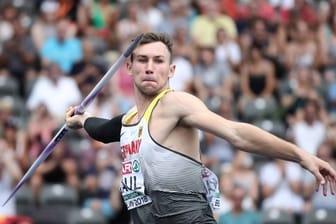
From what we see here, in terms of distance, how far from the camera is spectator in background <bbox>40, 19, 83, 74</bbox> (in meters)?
17.6

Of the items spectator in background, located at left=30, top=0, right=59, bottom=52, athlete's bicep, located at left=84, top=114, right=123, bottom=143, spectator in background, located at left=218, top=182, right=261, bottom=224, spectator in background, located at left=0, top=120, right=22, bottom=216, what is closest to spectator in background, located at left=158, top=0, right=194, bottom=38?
spectator in background, located at left=30, top=0, right=59, bottom=52

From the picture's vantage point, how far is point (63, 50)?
17656 mm

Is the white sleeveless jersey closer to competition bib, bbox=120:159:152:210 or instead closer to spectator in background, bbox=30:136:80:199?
competition bib, bbox=120:159:152:210

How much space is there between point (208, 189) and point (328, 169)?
998 mm

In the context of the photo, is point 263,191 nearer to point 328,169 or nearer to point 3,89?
point 3,89

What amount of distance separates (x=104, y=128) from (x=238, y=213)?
20.9 feet

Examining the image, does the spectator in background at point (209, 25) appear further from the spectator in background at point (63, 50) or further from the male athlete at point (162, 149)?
the male athlete at point (162, 149)

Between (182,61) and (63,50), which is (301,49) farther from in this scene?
(63,50)

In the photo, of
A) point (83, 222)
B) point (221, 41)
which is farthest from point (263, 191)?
point (221, 41)

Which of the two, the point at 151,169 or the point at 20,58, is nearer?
the point at 151,169

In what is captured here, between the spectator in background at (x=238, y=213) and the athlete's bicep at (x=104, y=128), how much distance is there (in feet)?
19.7

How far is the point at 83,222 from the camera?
1432 centimetres

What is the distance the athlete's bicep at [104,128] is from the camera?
309 inches

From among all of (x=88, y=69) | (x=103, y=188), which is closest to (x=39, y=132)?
(x=103, y=188)
